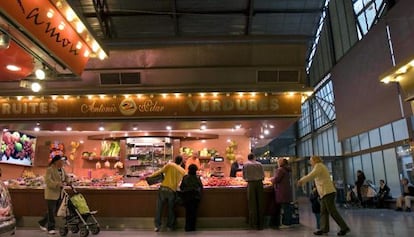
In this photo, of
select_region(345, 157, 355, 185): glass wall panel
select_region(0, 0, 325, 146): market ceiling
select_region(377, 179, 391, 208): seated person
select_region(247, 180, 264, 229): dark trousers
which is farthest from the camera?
select_region(345, 157, 355, 185): glass wall panel

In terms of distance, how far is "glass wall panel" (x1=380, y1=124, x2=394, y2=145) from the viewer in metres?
13.4

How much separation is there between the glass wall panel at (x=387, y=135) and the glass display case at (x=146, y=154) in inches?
360

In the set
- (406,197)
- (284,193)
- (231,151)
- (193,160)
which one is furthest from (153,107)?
(406,197)

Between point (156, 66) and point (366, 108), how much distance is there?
8363 millimetres

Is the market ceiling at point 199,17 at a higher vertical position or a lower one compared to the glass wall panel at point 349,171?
higher

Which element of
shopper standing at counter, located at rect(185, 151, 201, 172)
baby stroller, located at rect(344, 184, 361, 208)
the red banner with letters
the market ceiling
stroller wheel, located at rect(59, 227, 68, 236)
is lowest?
baby stroller, located at rect(344, 184, 361, 208)

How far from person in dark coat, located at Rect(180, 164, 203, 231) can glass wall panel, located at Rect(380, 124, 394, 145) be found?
9.92 m

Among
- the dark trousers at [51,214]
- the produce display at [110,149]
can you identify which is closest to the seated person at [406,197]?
the produce display at [110,149]

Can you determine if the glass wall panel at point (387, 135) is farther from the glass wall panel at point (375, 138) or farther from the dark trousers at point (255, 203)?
the dark trousers at point (255, 203)

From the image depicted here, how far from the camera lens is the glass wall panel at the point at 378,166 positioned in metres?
14.2

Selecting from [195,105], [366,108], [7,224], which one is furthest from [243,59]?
[366,108]

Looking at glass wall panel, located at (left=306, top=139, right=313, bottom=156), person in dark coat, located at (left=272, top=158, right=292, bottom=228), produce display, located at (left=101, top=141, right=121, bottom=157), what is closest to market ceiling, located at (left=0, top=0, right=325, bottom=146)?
person in dark coat, located at (left=272, top=158, right=292, bottom=228)

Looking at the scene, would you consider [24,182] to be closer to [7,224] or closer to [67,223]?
[67,223]

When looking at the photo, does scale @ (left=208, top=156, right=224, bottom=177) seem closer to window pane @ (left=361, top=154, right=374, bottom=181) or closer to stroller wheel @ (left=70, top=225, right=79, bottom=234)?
stroller wheel @ (left=70, top=225, right=79, bottom=234)
